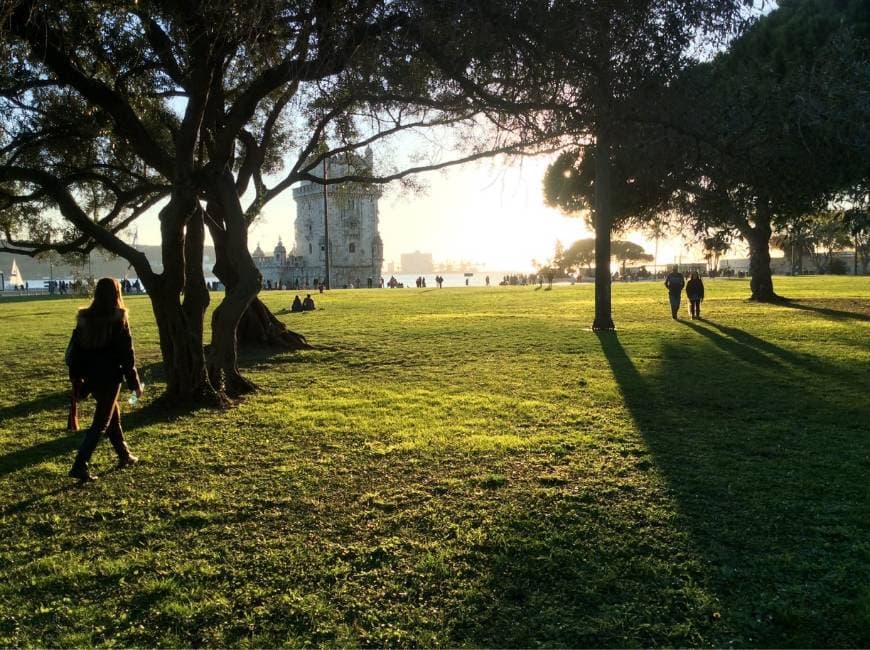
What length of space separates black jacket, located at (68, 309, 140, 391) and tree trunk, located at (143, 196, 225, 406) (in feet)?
7.34

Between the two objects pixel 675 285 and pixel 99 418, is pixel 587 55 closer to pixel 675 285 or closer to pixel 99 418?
pixel 99 418

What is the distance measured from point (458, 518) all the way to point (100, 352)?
3.56m

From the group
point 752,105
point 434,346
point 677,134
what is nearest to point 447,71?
point 677,134

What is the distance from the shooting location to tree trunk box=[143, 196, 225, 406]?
7574 millimetres

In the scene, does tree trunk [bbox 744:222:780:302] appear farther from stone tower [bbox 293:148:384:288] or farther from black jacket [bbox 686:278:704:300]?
stone tower [bbox 293:148:384:288]

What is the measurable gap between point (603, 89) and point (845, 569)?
13.1 ft

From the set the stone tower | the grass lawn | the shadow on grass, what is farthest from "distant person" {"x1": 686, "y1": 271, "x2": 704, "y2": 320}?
the stone tower

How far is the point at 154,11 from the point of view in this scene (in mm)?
6746

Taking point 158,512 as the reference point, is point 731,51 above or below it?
above

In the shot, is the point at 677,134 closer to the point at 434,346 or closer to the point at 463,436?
the point at 463,436

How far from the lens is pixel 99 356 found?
532cm

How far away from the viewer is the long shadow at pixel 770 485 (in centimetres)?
314

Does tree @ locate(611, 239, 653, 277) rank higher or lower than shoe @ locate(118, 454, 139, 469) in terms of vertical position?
higher

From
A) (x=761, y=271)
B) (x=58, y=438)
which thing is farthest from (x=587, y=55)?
(x=761, y=271)
